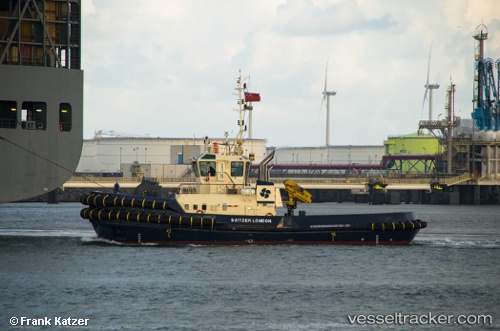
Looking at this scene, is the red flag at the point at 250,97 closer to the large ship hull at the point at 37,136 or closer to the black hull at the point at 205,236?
the black hull at the point at 205,236

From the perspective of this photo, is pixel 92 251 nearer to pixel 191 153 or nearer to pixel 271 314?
pixel 271 314

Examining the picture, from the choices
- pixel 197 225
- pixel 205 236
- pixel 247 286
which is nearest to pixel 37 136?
pixel 197 225

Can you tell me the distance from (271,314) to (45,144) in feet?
84.7

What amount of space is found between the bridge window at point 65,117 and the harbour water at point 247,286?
21.3 feet

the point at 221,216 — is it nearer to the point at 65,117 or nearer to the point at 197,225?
the point at 197,225

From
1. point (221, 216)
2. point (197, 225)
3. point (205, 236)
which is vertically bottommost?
point (205, 236)

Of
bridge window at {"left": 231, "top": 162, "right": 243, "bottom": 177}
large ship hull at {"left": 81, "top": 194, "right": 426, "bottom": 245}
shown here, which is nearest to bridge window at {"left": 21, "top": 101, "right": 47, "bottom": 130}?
large ship hull at {"left": 81, "top": 194, "right": 426, "bottom": 245}

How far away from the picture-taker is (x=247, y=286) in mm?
39906

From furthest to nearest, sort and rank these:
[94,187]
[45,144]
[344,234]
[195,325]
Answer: [94,187], [45,144], [344,234], [195,325]

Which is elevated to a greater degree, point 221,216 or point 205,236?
point 221,216

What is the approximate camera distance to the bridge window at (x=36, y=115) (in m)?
56.3

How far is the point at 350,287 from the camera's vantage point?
40469 mm

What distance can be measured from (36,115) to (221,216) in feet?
43.6

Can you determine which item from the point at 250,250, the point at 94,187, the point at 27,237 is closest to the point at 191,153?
the point at 94,187
